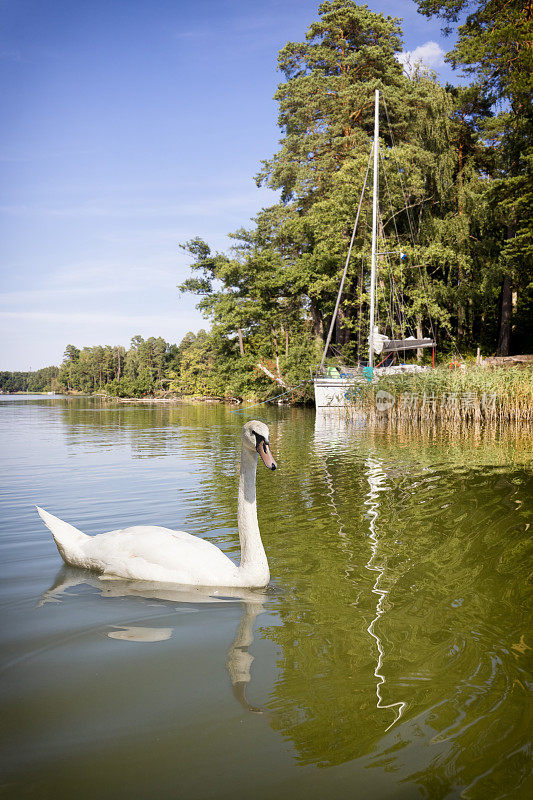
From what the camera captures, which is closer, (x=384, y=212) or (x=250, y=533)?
(x=250, y=533)

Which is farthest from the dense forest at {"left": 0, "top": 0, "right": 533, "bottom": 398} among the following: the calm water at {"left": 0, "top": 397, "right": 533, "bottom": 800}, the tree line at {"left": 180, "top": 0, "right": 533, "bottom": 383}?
the calm water at {"left": 0, "top": 397, "right": 533, "bottom": 800}

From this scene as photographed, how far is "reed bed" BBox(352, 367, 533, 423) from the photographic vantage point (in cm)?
1614

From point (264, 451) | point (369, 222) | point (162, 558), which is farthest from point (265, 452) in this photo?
point (369, 222)

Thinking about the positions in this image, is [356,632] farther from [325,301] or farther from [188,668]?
[325,301]

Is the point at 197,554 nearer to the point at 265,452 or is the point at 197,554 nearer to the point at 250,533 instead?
the point at 250,533

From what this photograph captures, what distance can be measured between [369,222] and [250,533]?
3142 centimetres

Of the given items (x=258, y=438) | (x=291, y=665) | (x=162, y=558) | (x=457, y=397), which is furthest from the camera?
(x=457, y=397)

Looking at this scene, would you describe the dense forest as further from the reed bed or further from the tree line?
the reed bed

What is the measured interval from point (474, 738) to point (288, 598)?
192cm

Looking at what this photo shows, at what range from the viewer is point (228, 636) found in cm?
356

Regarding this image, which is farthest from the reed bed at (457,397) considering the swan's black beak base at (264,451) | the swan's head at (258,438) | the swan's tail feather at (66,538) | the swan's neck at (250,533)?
the swan's tail feather at (66,538)

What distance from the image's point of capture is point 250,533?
4250 mm

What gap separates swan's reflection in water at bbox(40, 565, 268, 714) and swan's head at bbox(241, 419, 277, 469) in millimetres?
1110

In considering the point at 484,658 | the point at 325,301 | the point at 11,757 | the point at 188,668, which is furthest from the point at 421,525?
the point at 325,301
